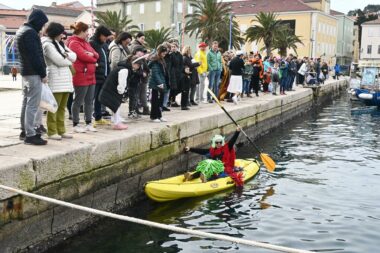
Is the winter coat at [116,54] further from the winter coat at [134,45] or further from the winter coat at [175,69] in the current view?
the winter coat at [175,69]

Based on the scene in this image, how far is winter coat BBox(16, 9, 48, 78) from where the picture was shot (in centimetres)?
683

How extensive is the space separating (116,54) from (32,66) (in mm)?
3421

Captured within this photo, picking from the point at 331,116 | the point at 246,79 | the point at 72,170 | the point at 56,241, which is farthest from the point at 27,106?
the point at 331,116

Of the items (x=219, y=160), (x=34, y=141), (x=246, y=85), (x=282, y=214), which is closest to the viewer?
(x=34, y=141)

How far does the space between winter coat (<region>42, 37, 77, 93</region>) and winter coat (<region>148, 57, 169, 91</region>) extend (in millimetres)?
3126

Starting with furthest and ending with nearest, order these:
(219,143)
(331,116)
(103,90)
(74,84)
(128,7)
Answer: (128,7) → (331,116) → (219,143) → (103,90) → (74,84)

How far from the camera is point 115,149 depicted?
26.5 ft

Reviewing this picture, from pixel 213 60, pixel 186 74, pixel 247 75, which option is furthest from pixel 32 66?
pixel 247 75

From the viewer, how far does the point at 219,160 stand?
32.9 feet

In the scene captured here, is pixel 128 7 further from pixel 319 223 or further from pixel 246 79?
pixel 319 223

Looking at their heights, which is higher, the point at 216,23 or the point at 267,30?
the point at 216,23

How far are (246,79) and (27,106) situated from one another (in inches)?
500

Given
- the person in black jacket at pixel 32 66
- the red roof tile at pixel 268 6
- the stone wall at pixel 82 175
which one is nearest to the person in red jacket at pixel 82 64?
the stone wall at pixel 82 175

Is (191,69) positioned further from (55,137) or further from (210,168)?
(55,137)
